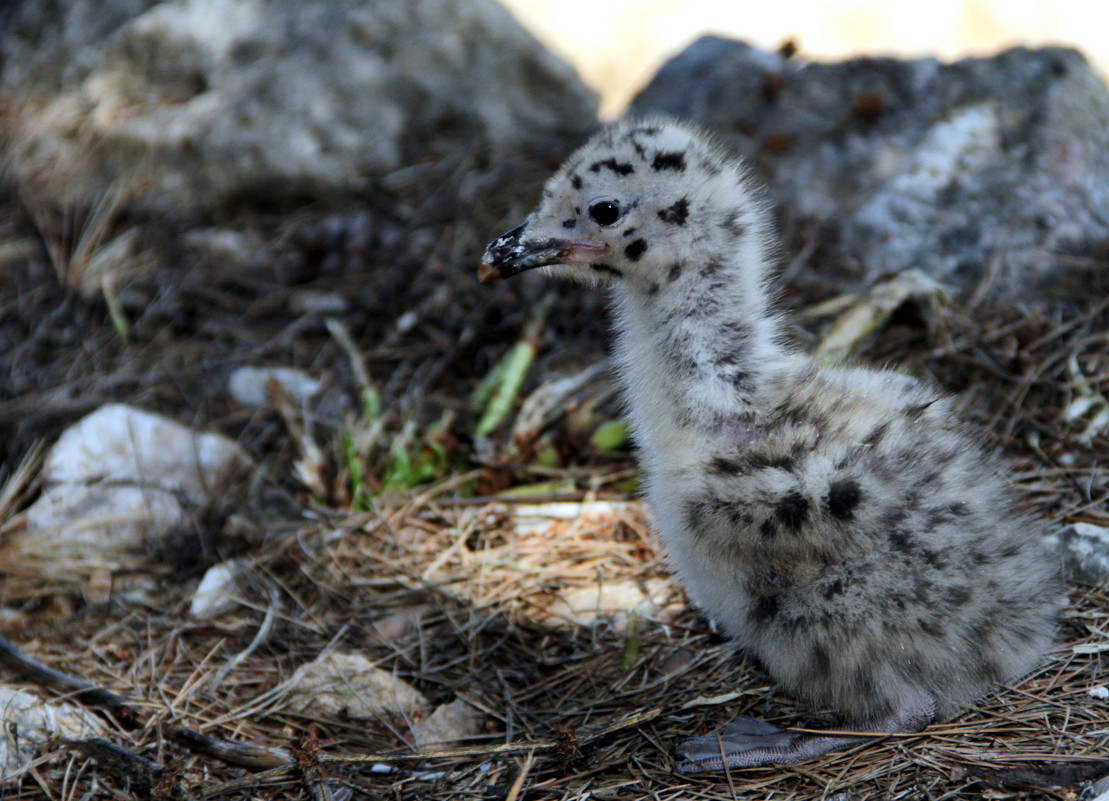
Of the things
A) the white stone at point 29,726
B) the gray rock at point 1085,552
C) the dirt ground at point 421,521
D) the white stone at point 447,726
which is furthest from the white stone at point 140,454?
the gray rock at point 1085,552

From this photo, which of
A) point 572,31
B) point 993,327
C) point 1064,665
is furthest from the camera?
point 572,31

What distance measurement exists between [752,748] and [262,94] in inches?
166

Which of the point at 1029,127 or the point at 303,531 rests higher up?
the point at 1029,127

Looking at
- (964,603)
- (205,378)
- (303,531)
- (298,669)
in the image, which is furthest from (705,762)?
(205,378)

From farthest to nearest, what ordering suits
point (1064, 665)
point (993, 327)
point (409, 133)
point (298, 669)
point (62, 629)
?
1. point (409, 133)
2. point (993, 327)
3. point (62, 629)
4. point (298, 669)
5. point (1064, 665)

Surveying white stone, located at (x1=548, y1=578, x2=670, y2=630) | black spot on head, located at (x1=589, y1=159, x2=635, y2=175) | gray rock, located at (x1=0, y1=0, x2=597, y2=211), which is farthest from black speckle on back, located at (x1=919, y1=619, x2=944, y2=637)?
gray rock, located at (x1=0, y1=0, x2=597, y2=211)

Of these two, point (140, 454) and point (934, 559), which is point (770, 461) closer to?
point (934, 559)

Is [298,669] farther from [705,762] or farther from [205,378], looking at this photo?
[205,378]

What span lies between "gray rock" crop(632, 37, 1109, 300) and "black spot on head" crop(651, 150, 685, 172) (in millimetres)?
1910

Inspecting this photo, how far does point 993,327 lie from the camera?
390 centimetres

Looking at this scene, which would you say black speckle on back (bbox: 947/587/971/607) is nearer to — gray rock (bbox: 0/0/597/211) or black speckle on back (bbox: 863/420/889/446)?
black speckle on back (bbox: 863/420/889/446)

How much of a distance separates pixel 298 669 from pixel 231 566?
0.56m

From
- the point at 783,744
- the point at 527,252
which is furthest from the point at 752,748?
the point at 527,252

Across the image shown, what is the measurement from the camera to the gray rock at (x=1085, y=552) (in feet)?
9.62
